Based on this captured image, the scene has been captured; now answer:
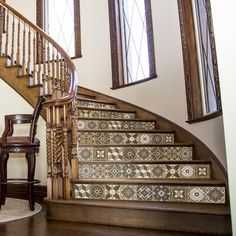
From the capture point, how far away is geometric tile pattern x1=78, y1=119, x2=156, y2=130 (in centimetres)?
331

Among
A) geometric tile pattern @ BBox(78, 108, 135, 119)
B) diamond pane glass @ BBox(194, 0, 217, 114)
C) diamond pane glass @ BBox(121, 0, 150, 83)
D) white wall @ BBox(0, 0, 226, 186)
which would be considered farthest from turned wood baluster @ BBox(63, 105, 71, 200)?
diamond pane glass @ BBox(121, 0, 150, 83)

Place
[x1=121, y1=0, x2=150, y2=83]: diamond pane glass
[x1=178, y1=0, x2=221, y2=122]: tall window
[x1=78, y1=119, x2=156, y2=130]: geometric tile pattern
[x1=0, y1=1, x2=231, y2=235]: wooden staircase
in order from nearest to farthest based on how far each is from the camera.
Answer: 1. [x1=0, y1=1, x2=231, y2=235]: wooden staircase
2. [x1=178, y1=0, x2=221, y2=122]: tall window
3. [x1=78, y1=119, x2=156, y2=130]: geometric tile pattern
4. [x1=121, y1=0, x2=150, y2=83]: diamond pane glass

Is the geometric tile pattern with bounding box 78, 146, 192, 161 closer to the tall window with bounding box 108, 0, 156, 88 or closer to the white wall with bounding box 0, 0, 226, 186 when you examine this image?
the white wall with bounding box 0, 0, 226, 186

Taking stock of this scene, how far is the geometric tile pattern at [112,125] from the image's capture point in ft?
10.9

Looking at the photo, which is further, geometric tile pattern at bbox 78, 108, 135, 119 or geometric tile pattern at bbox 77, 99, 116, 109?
geometric tile pattern at bbox 77, 99, 116, 109

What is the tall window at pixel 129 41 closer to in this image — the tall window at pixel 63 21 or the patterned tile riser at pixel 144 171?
the tall window at pixel 63 21

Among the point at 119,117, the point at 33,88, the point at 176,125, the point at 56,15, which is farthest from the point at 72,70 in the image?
the point at 56,15

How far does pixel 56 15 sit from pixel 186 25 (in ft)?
9.79

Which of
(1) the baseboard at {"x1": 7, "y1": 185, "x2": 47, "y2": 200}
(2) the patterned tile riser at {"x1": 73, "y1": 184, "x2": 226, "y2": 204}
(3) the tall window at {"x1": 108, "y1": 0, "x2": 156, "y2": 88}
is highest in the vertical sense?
(3) the tall window at {"x1": 108, "y1": 0, "x2": 156, "y2": 88}

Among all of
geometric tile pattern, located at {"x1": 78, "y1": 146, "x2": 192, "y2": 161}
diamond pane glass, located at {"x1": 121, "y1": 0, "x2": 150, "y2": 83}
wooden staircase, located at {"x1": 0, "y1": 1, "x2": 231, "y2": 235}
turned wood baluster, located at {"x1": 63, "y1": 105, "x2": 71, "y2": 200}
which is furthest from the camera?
diamond pane glass, located at {"x1": 121, "y1": 0, "x2": 150, "y2": 83}

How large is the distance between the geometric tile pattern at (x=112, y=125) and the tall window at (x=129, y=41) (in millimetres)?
762

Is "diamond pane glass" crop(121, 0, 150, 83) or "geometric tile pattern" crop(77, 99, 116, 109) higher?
"diamond pane glass" crop(121, 0, 150, 83)

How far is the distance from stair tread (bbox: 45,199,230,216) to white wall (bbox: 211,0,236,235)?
71 centimetres

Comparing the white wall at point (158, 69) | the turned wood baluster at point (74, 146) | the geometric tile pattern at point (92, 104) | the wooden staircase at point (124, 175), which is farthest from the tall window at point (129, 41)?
the turned wood baluster at point (74, 146)
